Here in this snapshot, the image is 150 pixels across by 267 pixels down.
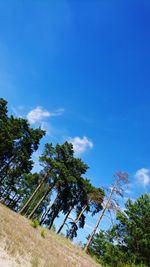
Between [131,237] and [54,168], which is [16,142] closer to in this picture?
[54,168]

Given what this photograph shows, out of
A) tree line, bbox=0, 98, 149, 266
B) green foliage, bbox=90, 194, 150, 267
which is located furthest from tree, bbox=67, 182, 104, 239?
green foliage, bbox=90, 194, 150, 267

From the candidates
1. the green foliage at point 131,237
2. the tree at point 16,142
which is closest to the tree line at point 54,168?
the tree at point 16,142

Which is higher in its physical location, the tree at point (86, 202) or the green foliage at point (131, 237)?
the tree at point (86, 202)

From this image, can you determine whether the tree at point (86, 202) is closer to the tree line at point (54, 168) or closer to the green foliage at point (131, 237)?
the tree line at point (54, 168)

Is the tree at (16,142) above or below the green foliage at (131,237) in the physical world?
above

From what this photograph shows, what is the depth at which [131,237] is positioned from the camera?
1844cm

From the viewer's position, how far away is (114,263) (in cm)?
1738

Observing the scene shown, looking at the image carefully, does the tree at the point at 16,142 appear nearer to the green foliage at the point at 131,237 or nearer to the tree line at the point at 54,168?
the tree line at the point at 54,168

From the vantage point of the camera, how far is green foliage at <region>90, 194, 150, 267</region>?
17181 millimetres

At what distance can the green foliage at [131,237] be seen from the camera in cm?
1718

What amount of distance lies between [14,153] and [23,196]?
22997 millimetres

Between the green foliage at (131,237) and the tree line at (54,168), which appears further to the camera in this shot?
the tree line at (54,168)

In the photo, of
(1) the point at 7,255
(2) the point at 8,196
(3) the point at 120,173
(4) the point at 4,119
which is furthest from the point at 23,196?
→ (1) the point at 7,255

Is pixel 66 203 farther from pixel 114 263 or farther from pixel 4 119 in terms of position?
pixel 114 263
